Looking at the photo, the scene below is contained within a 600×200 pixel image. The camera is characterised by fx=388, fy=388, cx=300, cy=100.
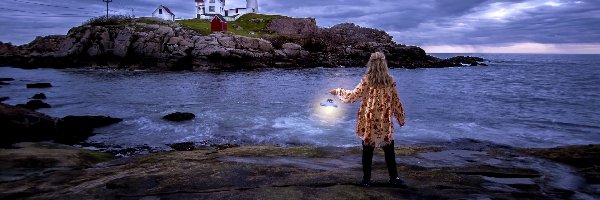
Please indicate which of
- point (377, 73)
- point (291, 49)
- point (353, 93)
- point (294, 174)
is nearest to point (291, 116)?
point (294, 174)

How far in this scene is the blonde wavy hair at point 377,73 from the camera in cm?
662

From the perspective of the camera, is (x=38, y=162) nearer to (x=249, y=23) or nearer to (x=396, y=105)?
(x=396, y=105)

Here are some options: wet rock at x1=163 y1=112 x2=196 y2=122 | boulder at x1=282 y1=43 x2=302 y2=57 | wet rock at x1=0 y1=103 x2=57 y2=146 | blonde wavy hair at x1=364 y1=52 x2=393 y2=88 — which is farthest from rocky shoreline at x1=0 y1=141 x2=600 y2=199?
boulder at x1=282 y1=43 x2=302 y2=57

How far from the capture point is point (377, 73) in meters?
6.72

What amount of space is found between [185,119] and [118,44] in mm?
50922

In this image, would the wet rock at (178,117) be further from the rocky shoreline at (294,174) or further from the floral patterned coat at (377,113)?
the floral patterned coat at (377,113)

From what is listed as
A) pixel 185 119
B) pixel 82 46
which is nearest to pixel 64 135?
pixel 185 119

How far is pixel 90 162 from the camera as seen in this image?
9.98m

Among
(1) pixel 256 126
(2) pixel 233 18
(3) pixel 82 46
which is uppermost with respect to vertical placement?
(2) pixel 233 18

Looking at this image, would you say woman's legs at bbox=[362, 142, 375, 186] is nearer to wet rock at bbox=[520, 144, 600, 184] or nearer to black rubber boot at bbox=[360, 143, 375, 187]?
black rubber boot at bbox=[360, 143, 375, 187]

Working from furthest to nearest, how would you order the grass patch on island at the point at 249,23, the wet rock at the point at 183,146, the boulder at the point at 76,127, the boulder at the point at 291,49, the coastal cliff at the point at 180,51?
1. the grass patch on island at the point at 249,23
2. the boulder at the point at 291,49
3. the coastal cliff at the point at 180,51
4. the boulder at the point at 76,127
5. the wet rock at the point at 183,146

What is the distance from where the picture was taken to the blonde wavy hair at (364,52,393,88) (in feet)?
21.7

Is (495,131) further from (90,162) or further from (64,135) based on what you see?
(64,135)

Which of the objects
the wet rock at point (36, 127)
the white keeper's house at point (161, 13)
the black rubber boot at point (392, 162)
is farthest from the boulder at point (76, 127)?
the white keeper's house at point (161, 13)
